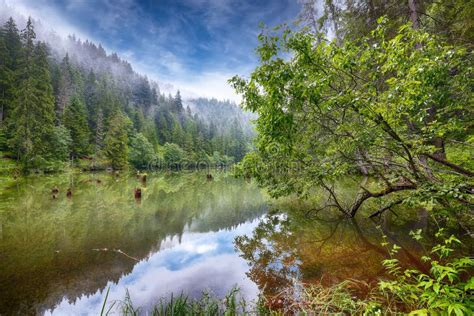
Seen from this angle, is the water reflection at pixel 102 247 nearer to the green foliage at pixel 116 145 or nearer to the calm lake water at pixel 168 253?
the calm lake water at pixel 168 253

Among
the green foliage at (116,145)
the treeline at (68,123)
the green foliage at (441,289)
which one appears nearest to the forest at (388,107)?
the green foliage at (441,289)

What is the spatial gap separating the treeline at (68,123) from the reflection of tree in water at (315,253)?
3518cm

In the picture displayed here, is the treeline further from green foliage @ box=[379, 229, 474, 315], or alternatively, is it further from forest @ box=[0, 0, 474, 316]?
green foliage @ box=[379, 229, 474, 315]

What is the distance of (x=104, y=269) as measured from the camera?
6.09 meters

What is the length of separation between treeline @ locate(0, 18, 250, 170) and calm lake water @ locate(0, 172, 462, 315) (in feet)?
84.1

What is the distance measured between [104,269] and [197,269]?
2.55 metres

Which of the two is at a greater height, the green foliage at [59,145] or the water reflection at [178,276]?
the green foliage at [59,145]

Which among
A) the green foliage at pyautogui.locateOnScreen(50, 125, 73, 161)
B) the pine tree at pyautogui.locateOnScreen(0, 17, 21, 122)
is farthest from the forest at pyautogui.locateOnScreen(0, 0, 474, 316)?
the pine tree at pyautogui.locateOnScreen(0, 17, 21, 122)

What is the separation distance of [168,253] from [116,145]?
4292 centimetres

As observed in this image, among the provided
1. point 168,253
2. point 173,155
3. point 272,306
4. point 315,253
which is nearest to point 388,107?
point 272,306

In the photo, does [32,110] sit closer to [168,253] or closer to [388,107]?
[168,253]

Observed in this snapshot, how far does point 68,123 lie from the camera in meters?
41.6

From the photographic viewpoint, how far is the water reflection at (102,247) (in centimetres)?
510

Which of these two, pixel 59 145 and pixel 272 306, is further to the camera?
pixel 59 145
